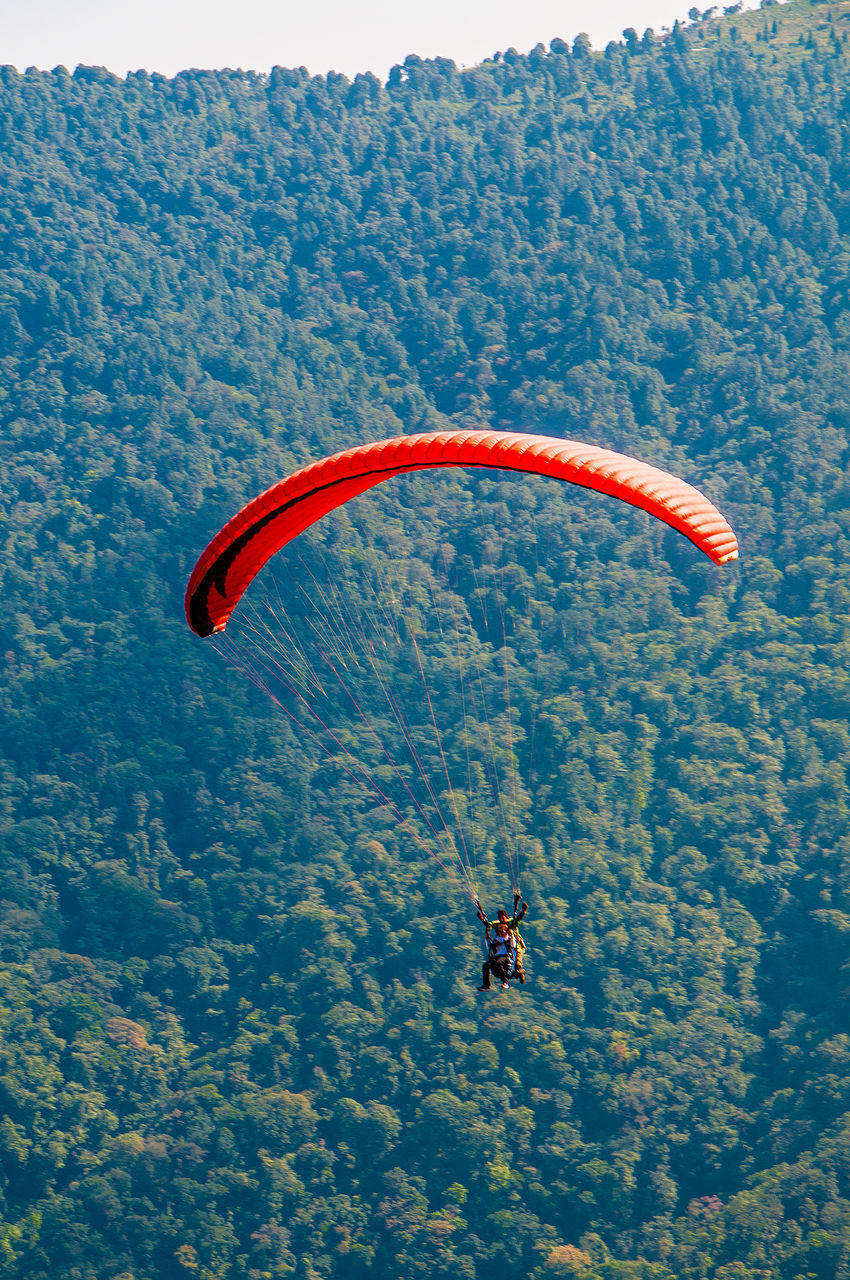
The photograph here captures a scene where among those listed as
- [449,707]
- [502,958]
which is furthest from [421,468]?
[449,707]

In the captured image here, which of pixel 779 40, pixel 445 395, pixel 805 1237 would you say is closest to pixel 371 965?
pixel 805 1237

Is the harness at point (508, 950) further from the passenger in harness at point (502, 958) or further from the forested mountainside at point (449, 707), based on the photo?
the forested mountainside at point (449, 707)

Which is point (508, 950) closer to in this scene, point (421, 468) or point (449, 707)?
point (421, 468)

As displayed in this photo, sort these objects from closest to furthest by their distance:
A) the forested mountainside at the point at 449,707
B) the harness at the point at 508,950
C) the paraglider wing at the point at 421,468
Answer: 1. the paraglider wing at the point at 421,468
2. the harness at the point at 508,950
3. the forested mountainside at the point at 449,707

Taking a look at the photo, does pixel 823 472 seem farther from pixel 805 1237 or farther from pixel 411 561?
pixel 805 1237

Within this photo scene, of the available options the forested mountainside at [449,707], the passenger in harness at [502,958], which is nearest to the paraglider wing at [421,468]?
the passenger in harness at [502,958]

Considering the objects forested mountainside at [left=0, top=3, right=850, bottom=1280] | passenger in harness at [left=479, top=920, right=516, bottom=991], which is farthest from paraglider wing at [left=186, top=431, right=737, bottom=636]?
forested mountainside at [left=0, top=3, right=850, bottom=1280]
